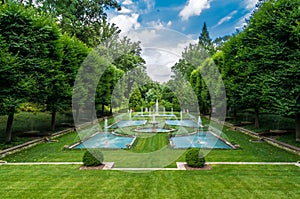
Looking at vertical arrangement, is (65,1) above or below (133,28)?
above

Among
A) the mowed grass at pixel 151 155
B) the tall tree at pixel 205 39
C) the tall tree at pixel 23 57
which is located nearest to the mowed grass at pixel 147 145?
the mowed grass at pixel 151 155

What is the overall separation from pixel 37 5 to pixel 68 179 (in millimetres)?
28770

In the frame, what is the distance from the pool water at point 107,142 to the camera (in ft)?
48.7

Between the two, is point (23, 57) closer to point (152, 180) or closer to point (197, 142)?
point (152, 180)

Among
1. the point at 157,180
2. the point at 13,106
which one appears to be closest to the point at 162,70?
the point at 13,106

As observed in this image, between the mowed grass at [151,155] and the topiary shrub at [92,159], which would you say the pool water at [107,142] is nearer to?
the mowed grass at [151,155]

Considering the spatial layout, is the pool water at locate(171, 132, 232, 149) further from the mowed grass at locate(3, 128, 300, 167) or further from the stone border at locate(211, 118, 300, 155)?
the stone border at locate(211, 118, 300, 155)

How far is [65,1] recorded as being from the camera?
31.8 metres

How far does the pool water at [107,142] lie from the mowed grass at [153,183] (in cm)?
552

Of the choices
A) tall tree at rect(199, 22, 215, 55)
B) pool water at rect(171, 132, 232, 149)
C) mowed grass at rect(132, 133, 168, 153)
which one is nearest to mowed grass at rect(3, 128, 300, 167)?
mowed grass at rect(132, 133, 168, 153)

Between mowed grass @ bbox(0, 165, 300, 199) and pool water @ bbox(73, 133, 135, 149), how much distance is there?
18.1 ft

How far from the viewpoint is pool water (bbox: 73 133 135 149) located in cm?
1485

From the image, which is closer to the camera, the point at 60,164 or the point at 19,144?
the point at 60,164

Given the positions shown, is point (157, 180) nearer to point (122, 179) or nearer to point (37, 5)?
point (122, 179)
